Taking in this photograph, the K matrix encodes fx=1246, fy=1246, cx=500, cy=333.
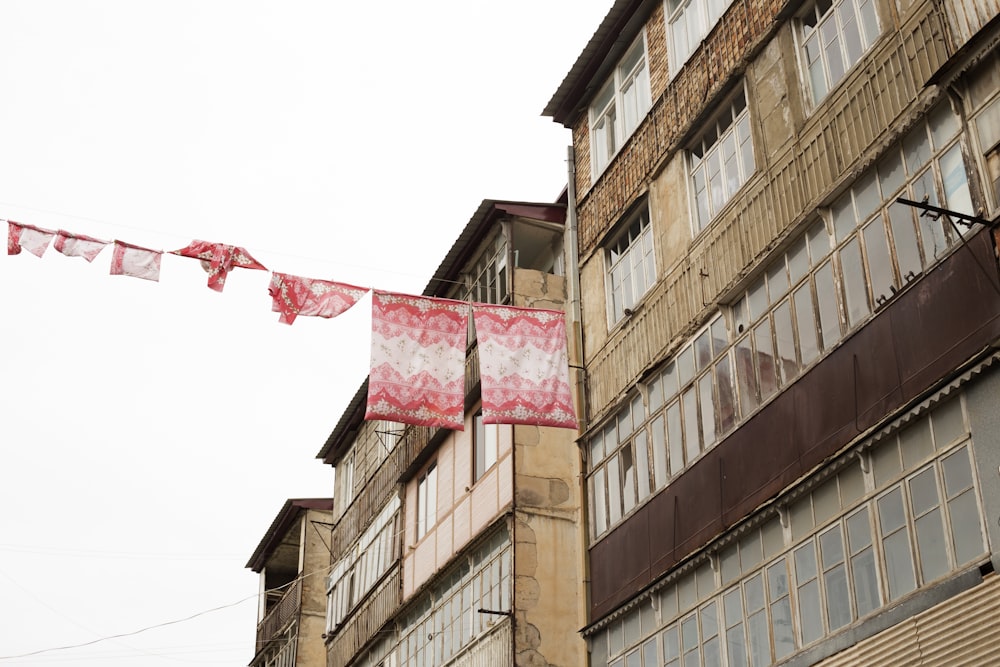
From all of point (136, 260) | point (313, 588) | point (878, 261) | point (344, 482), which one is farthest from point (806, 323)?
point (313, 588)

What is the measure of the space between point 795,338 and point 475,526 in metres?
8.76

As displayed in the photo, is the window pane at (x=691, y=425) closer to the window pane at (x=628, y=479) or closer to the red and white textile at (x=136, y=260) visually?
the window pane at (x=628, y=479)

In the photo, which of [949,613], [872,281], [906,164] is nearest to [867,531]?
[949,613]

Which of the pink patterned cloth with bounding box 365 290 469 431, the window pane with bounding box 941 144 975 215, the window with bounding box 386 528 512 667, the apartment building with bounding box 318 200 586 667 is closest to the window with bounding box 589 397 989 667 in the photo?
the window pane with bounding box 941 144 975 215

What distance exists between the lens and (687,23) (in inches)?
742

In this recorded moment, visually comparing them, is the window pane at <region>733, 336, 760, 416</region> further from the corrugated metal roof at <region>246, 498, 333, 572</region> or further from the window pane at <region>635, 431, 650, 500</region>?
the corrugated metal roof at <region>246, 498, 333, 572</region>

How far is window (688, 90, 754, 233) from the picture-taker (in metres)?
16.5

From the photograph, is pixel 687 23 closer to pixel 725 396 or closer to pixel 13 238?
pixel 725 396

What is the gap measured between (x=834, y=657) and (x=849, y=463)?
6.46ft

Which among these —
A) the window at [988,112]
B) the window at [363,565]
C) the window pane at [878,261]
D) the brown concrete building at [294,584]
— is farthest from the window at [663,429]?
the brown concrete building at [294,584]

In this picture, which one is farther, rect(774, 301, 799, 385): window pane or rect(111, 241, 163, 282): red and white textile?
rect(111, 241, 163, 282): red and white textile

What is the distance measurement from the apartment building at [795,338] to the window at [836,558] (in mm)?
29

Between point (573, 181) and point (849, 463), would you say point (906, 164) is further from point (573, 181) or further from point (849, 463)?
point (573, 181)

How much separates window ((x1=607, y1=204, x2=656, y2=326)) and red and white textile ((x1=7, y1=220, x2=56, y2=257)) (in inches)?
329
